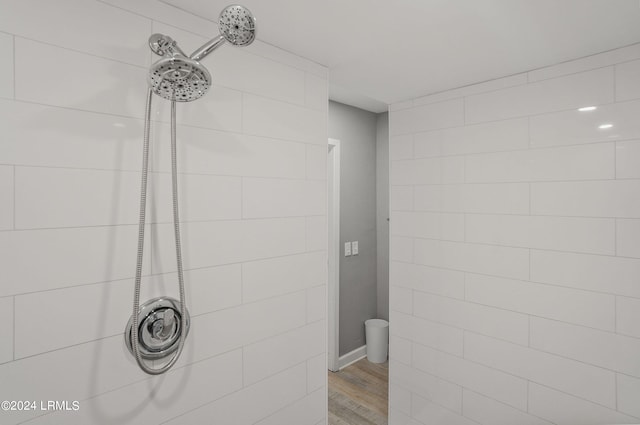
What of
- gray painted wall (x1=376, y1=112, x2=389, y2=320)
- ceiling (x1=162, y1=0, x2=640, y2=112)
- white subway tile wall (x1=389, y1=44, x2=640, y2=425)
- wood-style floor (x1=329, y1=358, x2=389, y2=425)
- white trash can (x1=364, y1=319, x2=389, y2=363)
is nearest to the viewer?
ceiling (x1=162, y1=0, x2=640, y2=112)

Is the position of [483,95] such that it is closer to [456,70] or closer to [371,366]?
[456,70]

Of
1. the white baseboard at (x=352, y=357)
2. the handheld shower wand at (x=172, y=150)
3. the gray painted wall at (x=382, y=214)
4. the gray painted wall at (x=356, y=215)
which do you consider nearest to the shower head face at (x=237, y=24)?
the handheld shower wand at (x=172, y=150)

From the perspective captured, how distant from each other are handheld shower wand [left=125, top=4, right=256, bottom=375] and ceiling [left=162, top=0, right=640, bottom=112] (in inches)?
12.1

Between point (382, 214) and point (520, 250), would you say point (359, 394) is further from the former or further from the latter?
point (520, 250)

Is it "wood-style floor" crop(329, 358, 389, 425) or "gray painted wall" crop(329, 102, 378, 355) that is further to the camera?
"gray painted wall" crop(329, 102, 378, 355)

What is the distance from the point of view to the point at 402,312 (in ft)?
7.02

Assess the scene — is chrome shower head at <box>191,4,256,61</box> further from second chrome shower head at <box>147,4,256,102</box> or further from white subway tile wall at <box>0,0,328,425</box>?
white subway tile wall at <box>0,0,328,425</box>

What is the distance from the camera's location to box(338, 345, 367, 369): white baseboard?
306 centimetres

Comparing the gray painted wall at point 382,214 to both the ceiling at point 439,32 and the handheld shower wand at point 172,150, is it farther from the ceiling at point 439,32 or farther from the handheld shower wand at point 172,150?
the handheld shower wand at point 172,150

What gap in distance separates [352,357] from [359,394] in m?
0.52

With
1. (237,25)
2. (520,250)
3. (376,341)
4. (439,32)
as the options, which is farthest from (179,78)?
(376,341)

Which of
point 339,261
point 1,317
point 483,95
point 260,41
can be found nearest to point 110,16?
point 260,41

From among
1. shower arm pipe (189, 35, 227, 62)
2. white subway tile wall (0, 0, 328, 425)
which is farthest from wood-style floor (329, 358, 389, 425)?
shower arm pipe (189, 35, 227, 62)

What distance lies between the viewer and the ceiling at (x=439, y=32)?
1.11 meters
